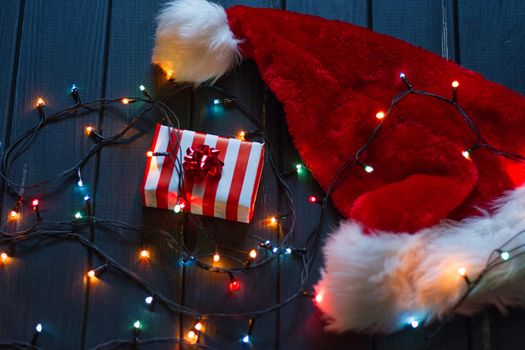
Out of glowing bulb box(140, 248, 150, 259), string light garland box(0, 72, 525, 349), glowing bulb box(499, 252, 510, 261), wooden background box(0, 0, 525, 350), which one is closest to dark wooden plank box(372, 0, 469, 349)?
wooden background box(0, 0, 525, 350)

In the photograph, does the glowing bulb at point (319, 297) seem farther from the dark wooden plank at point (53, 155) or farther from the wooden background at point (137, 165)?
the dark wooden plank at point (53, 155)

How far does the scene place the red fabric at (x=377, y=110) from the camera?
1198 mm

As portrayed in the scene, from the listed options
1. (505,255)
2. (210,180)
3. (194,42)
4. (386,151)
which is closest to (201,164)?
(210,180)

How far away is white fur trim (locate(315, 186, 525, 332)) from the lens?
1095 mm

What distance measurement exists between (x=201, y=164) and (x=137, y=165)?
187mm

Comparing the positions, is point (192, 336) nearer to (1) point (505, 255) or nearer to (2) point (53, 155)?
(2) point (53, 155)

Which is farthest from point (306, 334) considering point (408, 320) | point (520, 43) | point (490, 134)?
point (520, 43)

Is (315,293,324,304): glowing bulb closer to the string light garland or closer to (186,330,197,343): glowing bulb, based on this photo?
the string light garland

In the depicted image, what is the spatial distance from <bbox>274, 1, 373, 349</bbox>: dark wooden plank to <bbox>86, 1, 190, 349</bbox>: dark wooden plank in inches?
9.3

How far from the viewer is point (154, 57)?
132cm

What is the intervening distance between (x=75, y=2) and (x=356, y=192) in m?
0.83

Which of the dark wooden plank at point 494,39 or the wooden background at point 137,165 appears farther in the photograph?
the dark wooden plank at point 494,39

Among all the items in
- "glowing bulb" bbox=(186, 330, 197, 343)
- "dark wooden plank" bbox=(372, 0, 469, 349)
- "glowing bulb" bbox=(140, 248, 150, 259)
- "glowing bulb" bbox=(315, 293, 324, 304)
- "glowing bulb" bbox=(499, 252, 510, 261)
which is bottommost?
"glowing bulb" bbox=(186, 330, 197, 343)

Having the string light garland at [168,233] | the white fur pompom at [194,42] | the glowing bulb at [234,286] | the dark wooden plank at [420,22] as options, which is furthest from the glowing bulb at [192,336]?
the dark wooden plank at [420,22]
